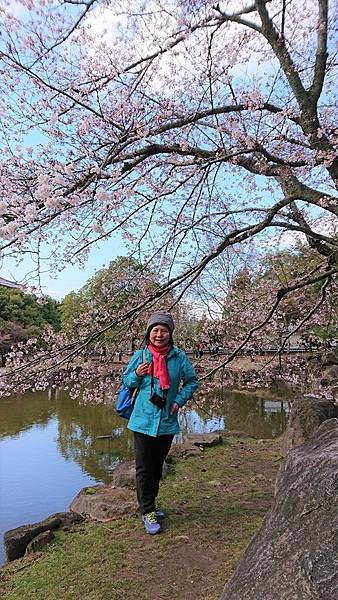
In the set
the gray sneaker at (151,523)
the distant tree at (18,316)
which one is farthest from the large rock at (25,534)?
the distant tree at (18,316)

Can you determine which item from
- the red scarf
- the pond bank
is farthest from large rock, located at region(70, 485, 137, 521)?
the red scarf

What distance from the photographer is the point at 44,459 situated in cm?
745

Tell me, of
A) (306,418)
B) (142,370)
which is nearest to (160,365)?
(142,370)

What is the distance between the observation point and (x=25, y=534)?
11.3 feet

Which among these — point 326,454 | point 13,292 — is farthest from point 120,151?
point 13,292

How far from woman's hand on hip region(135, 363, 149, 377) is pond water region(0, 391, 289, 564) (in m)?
2.26

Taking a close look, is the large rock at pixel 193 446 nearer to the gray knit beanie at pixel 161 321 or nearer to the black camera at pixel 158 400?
the black camera at pixel 158 400

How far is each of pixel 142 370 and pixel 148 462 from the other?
61cm

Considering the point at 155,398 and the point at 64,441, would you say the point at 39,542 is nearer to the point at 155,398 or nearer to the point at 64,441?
the point at 155,398

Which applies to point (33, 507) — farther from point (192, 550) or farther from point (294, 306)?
point (294, 306)

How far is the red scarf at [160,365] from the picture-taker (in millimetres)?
2986

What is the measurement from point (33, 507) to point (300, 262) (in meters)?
5.78

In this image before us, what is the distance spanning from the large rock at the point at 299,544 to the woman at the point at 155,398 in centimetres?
112

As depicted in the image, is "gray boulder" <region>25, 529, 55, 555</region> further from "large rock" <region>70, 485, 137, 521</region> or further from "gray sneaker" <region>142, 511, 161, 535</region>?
"gray sneaker" <region>142, 511, 161, 535</region>
